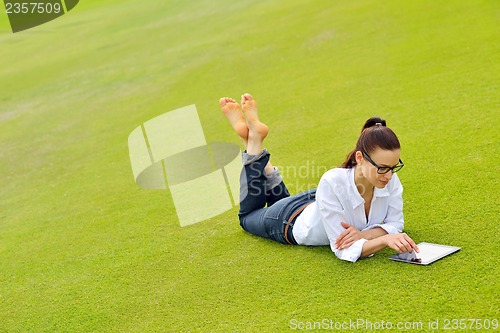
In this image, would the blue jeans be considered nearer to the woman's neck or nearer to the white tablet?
the woman's neck

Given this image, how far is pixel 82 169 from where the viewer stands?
6.67 meters

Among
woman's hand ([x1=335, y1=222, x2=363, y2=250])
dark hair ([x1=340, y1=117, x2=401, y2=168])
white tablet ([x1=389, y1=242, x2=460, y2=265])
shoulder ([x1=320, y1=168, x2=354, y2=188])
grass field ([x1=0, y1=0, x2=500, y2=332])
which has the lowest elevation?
grass field ([x1=0, y1=0, x2=500, y2=332])

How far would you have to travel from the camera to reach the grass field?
327cm

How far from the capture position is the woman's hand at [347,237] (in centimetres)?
343

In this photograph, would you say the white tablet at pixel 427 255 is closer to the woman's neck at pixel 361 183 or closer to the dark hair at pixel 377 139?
the woman's neck at pixel 361 183

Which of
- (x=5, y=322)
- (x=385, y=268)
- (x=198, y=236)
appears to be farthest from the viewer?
(x=198, y=236)

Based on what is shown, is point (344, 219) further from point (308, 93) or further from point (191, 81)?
point (191, 81)

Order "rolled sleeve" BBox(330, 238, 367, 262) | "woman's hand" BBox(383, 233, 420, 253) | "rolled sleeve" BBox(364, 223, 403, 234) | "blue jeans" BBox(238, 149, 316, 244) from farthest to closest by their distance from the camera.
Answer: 1. "blue jeans" BBox(238, 149, 316, 244)
2. "rolled sleeve" BBox(364, 223, 403, 234)
3. "rolled sleeve" BBox(330, 238, 367, 262)
4. "woman's hand" BBox(383, 233, 420, 253)

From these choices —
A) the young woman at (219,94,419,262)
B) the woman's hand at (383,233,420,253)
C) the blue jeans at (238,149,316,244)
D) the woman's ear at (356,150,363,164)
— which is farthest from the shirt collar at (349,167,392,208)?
the blue jeans at (238,149,316,244)

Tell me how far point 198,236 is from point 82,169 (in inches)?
105

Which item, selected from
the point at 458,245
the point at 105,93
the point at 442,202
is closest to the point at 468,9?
the point at 105,93

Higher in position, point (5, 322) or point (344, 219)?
point (344, 219)

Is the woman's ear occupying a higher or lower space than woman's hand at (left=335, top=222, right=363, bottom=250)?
higher

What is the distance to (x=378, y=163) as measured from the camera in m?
3.35
